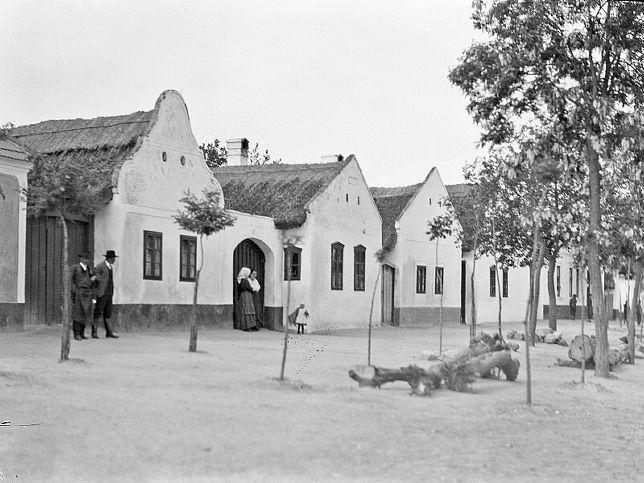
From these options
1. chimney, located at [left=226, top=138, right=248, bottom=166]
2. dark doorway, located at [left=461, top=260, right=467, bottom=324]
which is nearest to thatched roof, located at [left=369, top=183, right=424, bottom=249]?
dark doorway, located at [left=461, top=260, right=467, bottom=324]

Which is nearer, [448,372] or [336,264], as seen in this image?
[448,372]

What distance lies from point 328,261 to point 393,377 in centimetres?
1569

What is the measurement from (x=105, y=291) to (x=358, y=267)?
1300 centimetres

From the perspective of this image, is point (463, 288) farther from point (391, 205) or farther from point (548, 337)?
point (548, 337)

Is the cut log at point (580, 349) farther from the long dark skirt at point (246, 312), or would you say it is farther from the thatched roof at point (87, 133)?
the thatched roof at point (87, 133)

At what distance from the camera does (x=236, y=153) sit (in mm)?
34531

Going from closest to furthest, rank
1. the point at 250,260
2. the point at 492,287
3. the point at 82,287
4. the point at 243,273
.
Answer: the point at 82,287, the point at 243,273, the point at 250,260, the point at 492,287

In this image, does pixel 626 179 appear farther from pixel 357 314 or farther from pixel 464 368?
pixel 357 314

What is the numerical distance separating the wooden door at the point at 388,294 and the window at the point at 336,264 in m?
3.20

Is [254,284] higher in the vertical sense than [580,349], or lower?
higher

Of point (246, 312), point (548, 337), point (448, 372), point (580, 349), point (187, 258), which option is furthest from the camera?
point (548, 337)

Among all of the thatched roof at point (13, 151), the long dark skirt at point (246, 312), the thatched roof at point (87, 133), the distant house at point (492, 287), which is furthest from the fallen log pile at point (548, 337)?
the thatched roof at point (13, 151)

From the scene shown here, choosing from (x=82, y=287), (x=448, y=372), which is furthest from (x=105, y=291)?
(x=448, y=372)

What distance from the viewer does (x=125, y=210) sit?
20312mm
